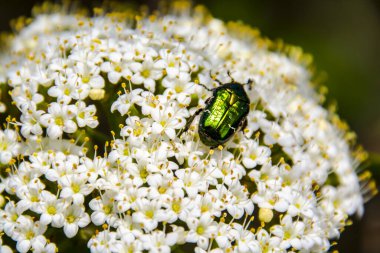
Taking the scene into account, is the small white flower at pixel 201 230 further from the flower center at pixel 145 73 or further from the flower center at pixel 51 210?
the flower center at pixel 145 73

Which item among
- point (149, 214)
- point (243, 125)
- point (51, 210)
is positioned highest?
point (243, 125)

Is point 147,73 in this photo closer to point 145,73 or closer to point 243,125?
point 145,73

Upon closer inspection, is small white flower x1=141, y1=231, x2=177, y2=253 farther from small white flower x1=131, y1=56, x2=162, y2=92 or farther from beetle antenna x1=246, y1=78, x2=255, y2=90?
beetle antenna x1=246, y1=78, x2=255, y2=90

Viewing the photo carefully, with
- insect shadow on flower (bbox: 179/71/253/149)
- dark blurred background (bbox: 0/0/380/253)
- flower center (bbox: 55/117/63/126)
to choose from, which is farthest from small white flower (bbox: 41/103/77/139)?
dark blurred background (bbox: 0/0/380/253)

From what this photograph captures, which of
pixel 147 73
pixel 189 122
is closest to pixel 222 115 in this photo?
pixel 189 122

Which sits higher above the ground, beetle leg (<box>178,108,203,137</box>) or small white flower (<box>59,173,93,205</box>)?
beetle leg (<box>178,108,203,137</box>)

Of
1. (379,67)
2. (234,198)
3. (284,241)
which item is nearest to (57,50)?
(234,198)

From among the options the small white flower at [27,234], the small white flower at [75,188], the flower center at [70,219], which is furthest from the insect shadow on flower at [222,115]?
the small white flower at [27,234]
